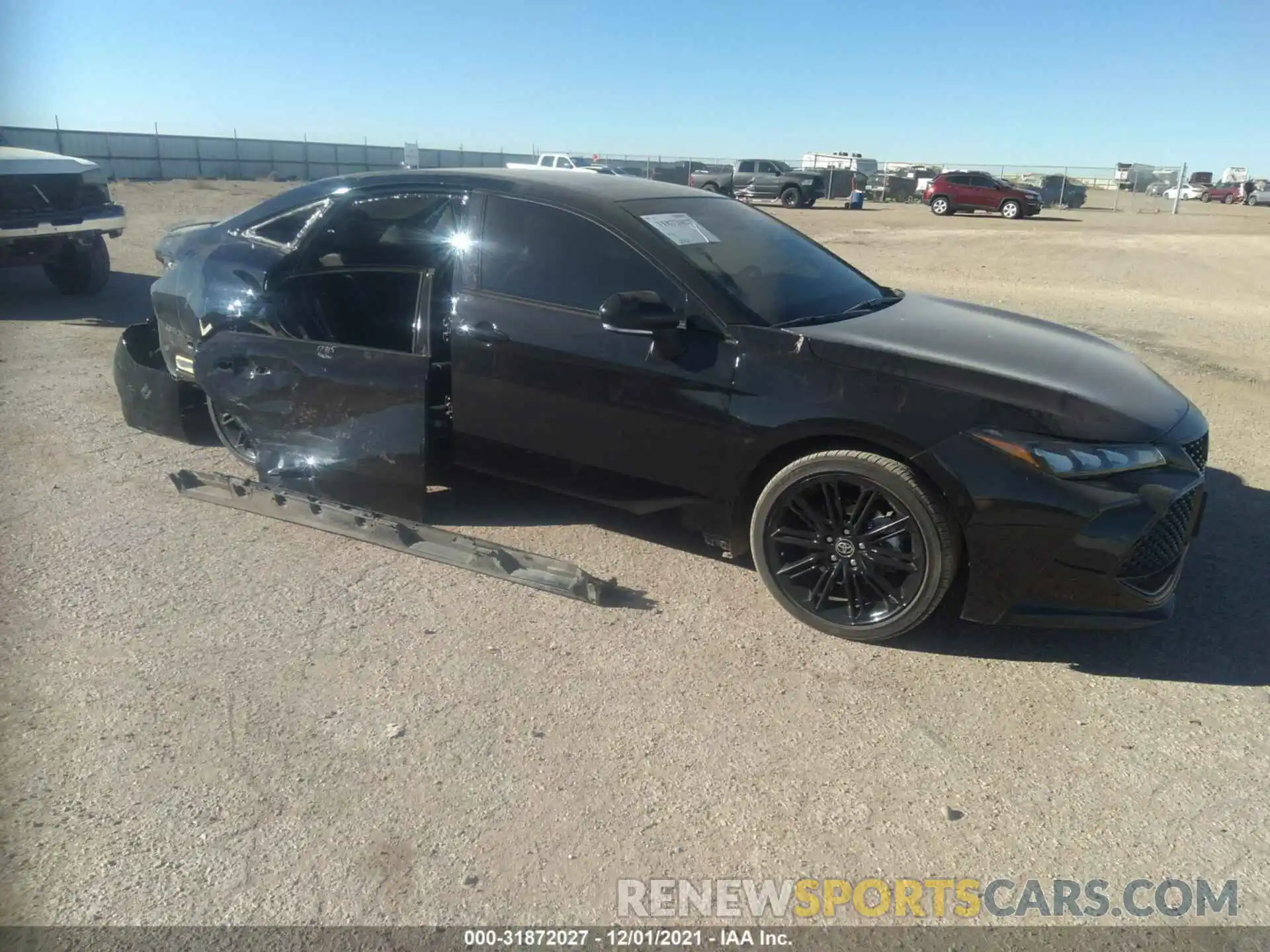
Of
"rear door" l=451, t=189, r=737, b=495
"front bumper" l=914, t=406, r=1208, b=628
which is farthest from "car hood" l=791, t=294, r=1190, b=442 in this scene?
"rear door" l=451, t=189, r=737, b=495

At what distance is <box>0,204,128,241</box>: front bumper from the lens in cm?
892

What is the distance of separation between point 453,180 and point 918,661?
122 inches

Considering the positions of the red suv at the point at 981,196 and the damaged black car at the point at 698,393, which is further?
the red suv at the point at 981,196

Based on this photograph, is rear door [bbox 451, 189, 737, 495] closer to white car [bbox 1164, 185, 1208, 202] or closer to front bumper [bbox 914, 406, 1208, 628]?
front bumper [bbox 914, 406, 1208, 628]

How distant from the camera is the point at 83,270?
10352 millimetres

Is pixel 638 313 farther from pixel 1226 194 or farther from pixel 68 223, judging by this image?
pixel 1226 194

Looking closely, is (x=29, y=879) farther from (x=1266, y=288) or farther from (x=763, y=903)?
(x=1266, y=288)

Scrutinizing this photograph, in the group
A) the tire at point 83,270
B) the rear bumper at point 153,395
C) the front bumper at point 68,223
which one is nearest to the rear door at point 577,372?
the rear bumper at point 153,395

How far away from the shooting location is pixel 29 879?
237 centimetres

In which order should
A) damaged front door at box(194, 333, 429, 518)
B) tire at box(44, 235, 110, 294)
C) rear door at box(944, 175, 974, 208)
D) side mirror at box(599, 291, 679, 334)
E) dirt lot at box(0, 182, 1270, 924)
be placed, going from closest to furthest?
dirt lot at box(0, 182, 1270, 924) → side mirror at box(599, 291, 679, 334) → damaged front door at box(194, 333, 429, 518) → tire at box(44, 235, 110, 294) → rear door at box(944, 175, 974, 208)

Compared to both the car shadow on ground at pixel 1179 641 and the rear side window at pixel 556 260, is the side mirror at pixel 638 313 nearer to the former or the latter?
the rear side window at pixel 556 260

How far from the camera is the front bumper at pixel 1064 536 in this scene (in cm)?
319

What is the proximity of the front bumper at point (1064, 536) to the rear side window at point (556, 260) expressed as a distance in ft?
4.72

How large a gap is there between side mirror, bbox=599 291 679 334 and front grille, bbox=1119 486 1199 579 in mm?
1907
